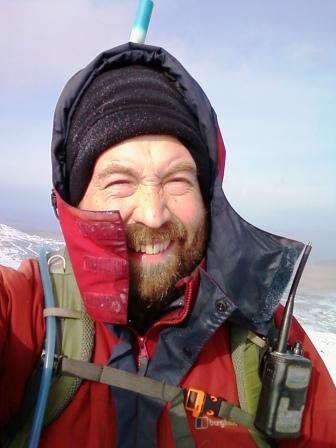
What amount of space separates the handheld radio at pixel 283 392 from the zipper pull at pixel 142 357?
1.80 feet

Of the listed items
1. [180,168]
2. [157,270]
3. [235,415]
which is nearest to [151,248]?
[157,270]

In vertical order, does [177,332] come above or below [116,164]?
below

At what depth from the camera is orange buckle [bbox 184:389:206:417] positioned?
172cm

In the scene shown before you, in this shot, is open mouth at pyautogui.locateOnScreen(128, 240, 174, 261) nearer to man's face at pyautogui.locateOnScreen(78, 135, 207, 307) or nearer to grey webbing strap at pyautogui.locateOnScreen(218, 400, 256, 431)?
man's face at pyautogui.locateOnScreen(78, 135, 207, 307)

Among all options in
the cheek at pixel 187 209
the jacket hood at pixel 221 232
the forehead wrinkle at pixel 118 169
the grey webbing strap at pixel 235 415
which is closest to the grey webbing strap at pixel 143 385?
the grey webbing strap at pixel 235 415

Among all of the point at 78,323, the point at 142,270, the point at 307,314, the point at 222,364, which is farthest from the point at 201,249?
the point at 307,314

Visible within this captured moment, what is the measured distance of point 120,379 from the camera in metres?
1.64

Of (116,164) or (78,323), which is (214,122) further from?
(78,323)

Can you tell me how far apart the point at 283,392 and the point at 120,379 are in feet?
2.42

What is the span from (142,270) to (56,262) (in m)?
0.44

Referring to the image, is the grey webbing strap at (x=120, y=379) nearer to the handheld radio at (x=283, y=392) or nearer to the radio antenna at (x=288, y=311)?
the handheld radio at (x=283, y=392)

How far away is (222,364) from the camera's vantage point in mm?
1872

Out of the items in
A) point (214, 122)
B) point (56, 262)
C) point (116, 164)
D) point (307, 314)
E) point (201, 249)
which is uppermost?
point (214, 122)

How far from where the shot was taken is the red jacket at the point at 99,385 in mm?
1475
